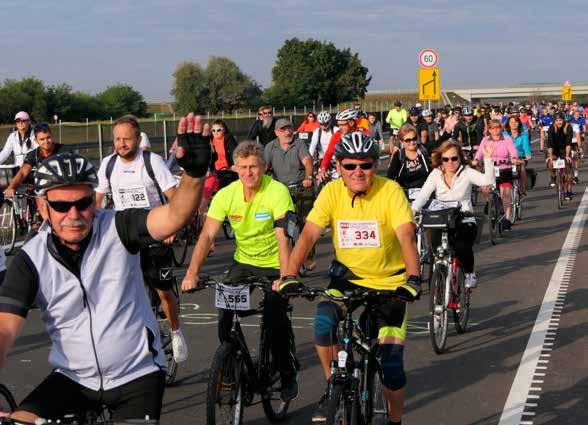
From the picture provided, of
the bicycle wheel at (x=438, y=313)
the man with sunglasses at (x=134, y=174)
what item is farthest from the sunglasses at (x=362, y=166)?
the bicycle wheel at (x=438, y=313)

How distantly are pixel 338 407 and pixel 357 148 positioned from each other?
152 cm

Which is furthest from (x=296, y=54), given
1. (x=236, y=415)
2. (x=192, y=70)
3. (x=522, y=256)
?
(x=236, y=415)

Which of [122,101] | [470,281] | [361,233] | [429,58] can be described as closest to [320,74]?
[122,101]

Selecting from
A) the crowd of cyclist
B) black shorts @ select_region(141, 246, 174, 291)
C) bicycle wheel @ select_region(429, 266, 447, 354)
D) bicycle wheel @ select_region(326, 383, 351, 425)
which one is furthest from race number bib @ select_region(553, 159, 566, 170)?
bicycle wheel @ select_region(326, 383, 351, 425)

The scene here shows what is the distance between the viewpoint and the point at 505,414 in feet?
22.2

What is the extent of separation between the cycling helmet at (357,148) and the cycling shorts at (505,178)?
1174 centimetres

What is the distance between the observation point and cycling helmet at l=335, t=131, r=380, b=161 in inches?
229

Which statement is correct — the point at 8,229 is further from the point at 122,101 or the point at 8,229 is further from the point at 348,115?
the point at 122,101

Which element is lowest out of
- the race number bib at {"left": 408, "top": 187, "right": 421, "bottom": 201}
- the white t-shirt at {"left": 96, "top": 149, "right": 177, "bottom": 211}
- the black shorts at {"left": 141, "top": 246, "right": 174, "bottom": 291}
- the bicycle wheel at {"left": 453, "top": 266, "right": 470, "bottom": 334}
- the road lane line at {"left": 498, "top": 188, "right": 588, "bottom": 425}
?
the road lane line at {"left": 498, "top": 188, "right": 588, "bottom": 425}

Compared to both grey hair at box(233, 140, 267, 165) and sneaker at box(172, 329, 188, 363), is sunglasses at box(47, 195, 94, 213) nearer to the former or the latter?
grey hair at box(233, 140, 267, 165)

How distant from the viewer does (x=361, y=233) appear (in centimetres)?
591

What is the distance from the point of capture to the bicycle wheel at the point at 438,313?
860 cm

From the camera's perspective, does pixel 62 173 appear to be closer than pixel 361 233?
Yes

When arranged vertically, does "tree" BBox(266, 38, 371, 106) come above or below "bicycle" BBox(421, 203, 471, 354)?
above
